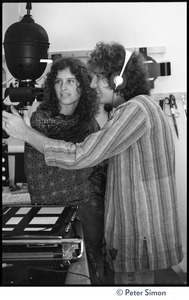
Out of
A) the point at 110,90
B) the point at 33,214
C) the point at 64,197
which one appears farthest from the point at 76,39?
the point at 33,214

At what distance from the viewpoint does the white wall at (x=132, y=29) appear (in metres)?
2.17

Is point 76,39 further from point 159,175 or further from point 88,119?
point 159,175

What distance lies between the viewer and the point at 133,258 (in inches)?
48.3

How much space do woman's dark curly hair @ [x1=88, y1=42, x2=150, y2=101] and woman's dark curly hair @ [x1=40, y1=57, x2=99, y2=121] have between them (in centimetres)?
33

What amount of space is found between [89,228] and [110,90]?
0.47m

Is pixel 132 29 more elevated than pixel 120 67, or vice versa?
pixel 132 29

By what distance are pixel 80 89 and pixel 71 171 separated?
0.44 meters

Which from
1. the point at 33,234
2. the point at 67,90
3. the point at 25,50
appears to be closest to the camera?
the point at 33,234

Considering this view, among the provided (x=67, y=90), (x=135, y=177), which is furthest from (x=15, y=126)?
(x=67, y=90)

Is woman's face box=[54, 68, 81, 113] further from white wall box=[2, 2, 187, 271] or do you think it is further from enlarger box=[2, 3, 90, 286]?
white wall box=[2, 2, 187, 271]

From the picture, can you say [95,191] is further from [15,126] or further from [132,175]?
[15,126]

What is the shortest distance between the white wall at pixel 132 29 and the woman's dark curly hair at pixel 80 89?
0.61 meters

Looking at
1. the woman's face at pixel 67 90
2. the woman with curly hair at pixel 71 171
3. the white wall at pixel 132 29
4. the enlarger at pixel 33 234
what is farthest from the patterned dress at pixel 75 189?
the white wall at pixel 132 29

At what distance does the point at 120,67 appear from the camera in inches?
51.2
